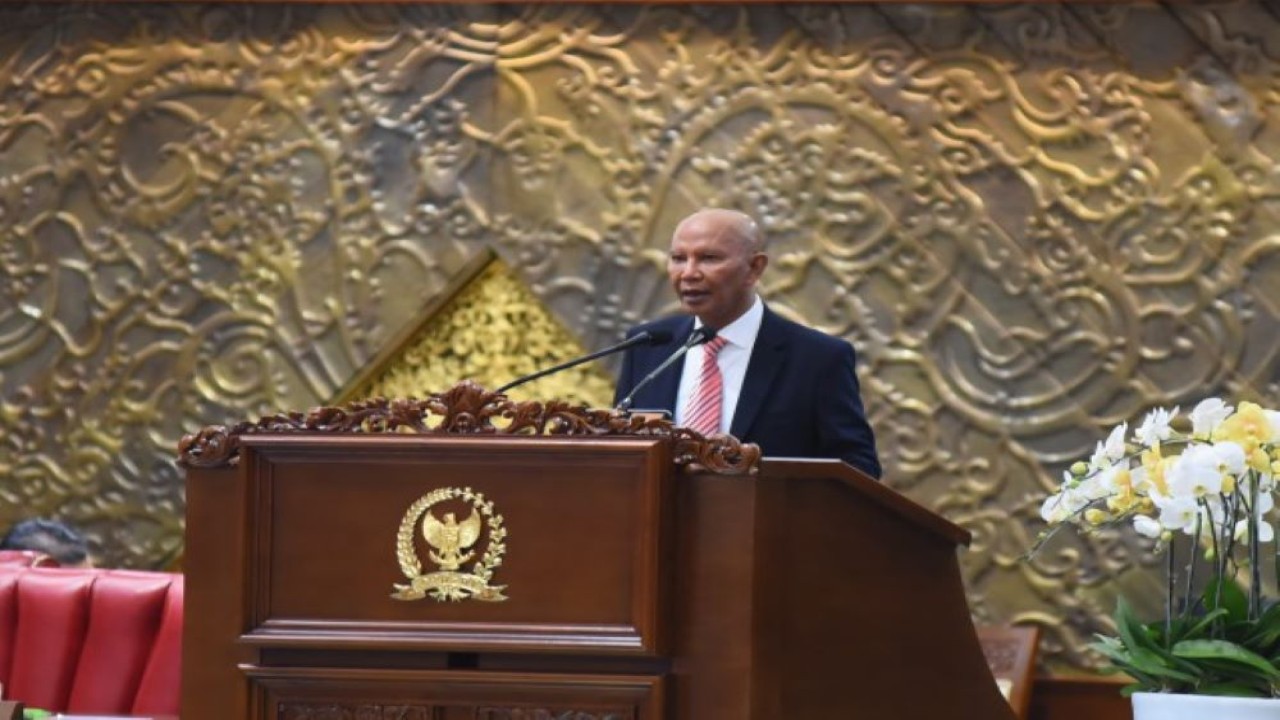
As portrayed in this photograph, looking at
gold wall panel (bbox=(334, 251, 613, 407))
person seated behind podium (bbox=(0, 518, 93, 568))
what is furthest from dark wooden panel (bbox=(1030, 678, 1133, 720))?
person seated behind podium (bbox=(0, 518, 93, 568))

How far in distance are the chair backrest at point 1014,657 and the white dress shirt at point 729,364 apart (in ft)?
7.72

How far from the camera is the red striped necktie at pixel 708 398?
365 cm

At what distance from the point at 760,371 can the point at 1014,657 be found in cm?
262

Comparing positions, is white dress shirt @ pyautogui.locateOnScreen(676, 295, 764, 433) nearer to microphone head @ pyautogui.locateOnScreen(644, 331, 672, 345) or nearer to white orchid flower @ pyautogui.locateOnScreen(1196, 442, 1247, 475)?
microphone head @ pyautogui.locateOnScreen(644, 331, 672, 345)

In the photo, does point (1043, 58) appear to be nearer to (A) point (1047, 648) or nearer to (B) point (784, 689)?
(A) point (1047, 648)

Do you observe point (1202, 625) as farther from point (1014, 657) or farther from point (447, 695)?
point (1014, 657)

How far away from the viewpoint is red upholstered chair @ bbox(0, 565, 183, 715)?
3945 millimetres

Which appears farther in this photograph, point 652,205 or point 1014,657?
point 652,205

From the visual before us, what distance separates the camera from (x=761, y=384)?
3.72 m

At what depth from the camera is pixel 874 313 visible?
20.8 ft

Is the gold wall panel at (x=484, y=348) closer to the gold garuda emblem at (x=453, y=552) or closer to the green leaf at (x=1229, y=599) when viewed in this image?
the green leaf at (x=1229, y=599)

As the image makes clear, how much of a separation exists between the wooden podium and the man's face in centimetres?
133

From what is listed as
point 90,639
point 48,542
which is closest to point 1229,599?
point 90,639

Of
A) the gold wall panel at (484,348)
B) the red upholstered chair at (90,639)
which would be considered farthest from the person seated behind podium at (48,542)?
the gold wall panel at (484,348)
